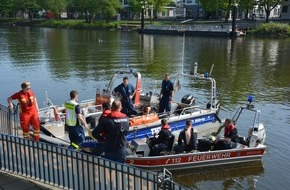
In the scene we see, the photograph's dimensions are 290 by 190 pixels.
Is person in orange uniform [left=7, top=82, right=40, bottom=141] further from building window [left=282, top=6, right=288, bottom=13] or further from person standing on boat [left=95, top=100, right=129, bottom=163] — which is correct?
building window [left=282, top=6, right=288, bottom=13]

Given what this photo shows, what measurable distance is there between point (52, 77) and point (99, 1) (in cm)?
7809

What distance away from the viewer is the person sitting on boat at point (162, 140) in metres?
12.1

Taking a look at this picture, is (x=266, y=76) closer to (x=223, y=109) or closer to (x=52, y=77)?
(x=223, y=109)

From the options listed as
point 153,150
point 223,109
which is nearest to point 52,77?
point 223,109

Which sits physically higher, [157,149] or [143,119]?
[143,119]

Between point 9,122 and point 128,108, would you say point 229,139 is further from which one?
point 9,122

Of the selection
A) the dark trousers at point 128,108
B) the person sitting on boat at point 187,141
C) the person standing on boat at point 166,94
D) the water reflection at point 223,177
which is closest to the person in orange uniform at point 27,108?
the dark trousers at point 128,108

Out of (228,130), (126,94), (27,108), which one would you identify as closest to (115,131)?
(27,108)

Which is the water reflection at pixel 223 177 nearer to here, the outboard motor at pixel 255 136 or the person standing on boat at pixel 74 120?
the outboard motor at pixel 255 136

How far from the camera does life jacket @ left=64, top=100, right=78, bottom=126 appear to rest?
9.88m

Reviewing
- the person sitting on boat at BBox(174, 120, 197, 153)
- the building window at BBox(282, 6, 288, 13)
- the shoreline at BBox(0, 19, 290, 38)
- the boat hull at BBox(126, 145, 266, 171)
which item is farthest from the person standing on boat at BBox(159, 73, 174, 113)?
the building window at BBox(282, 6, 288, 13)

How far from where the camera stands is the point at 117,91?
14.7 metres

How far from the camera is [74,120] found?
10.0 meters

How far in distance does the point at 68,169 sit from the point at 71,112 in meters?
2.66
